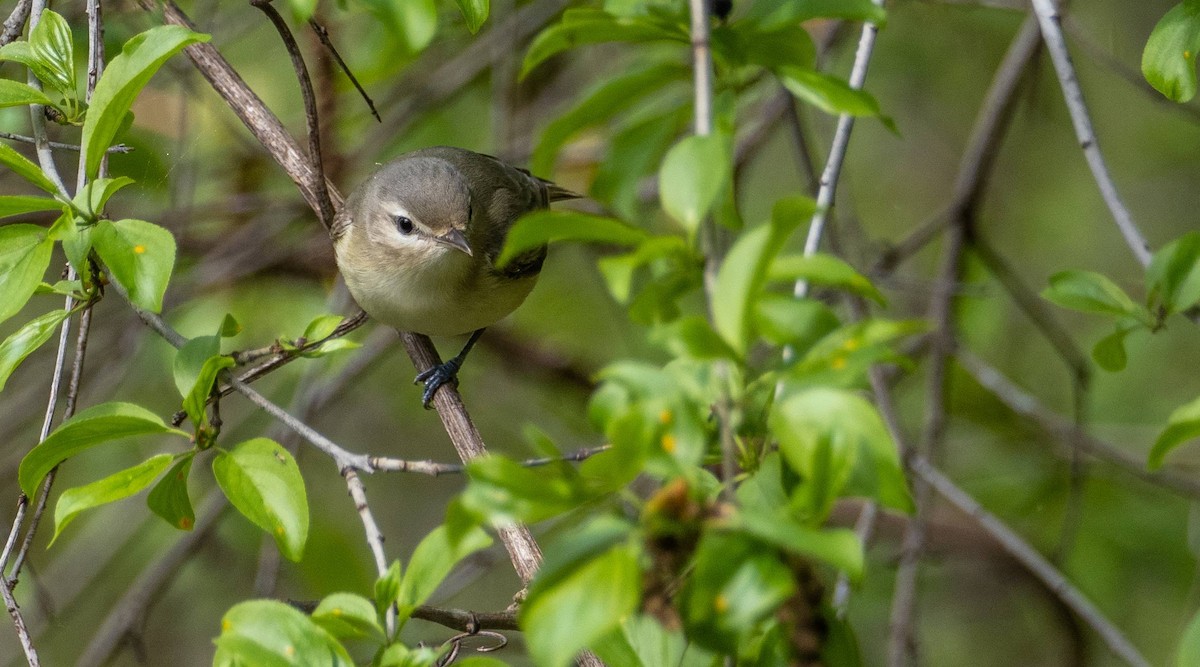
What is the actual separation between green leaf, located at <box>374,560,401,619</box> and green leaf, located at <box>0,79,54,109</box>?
1315 mm

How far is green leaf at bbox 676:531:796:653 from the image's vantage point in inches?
54.1

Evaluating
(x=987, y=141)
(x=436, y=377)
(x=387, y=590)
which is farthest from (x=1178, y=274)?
(x=987, y=141)

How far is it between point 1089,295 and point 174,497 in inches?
78.6

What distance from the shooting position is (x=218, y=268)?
18.0 ft

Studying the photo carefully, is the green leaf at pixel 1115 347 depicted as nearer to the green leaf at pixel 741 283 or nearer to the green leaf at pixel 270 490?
the green leaf at pixel 741 283

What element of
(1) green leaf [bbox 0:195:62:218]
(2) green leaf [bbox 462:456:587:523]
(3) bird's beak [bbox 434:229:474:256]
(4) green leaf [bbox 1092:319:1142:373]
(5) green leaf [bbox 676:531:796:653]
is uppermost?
(1) green leaf [bbox 0:195:62:218]

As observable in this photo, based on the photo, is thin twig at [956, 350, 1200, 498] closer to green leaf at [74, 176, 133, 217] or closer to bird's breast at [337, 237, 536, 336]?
bird's breast at [337, 237, 536, 336]

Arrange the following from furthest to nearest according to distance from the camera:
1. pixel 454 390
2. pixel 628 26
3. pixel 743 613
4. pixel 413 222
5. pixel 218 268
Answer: pixel 218 268
pixel 413 222
pixel 454 390
pixel 628 26
pixel 743 613

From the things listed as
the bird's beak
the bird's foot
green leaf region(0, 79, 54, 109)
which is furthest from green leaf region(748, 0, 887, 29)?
the bird's beak

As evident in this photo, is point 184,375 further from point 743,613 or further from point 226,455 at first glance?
point 743,613

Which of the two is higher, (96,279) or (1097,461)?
(96,279)

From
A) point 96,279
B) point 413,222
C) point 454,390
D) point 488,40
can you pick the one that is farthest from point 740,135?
point 96,279

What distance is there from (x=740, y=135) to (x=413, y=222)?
7.00 feet

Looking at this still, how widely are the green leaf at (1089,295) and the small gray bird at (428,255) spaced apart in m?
1.98
